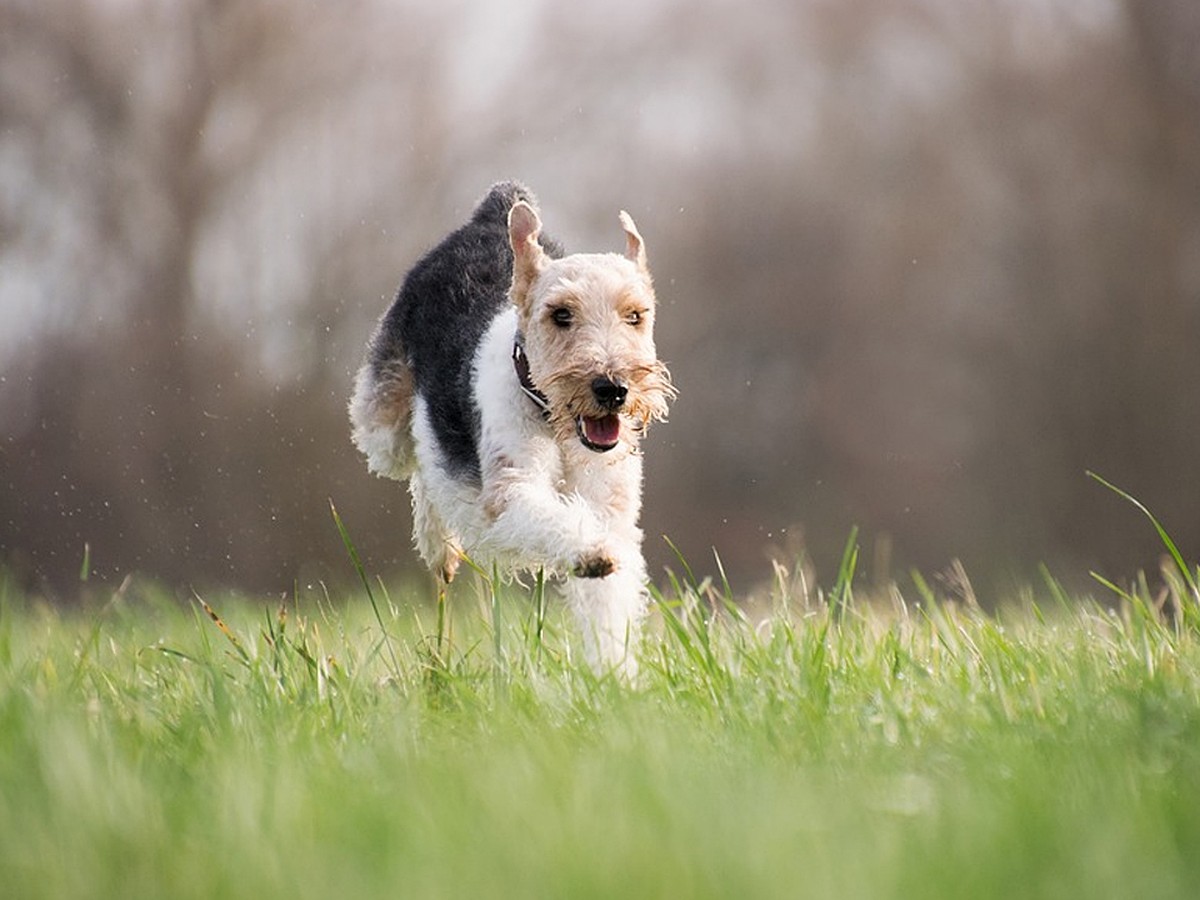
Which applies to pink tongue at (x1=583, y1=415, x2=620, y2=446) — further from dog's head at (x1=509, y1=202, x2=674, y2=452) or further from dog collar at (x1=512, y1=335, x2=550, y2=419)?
dog collar at (x1=512, y1=335, x2=550, y2=419)

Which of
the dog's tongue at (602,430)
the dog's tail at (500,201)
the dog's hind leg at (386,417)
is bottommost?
the dog's hind leg at (386,417)

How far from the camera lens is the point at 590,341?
383cm

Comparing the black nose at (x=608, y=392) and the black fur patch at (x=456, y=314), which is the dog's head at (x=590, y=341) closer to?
the black nose at (x=608, y=392)

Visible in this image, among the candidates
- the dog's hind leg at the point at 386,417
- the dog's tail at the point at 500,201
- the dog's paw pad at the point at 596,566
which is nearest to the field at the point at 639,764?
the dog's paw pad at the point at 596,566

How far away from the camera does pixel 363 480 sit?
994 centimetres

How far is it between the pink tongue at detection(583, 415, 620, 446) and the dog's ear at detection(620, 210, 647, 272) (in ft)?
2.02

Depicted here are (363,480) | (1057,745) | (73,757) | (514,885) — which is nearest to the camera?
(514,885)

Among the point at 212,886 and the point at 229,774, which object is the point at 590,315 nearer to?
the point at 229,774

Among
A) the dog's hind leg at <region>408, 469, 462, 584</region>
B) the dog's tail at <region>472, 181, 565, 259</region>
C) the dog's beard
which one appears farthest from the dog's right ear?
the dog's hind leg at <region>408, 469, 462, 584</region>

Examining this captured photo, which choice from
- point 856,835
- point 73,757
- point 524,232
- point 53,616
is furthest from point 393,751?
point 53,616

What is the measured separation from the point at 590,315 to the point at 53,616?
6.43 ft

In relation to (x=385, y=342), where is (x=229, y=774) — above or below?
below

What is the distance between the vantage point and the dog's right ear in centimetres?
407

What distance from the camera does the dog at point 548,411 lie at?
373cm
